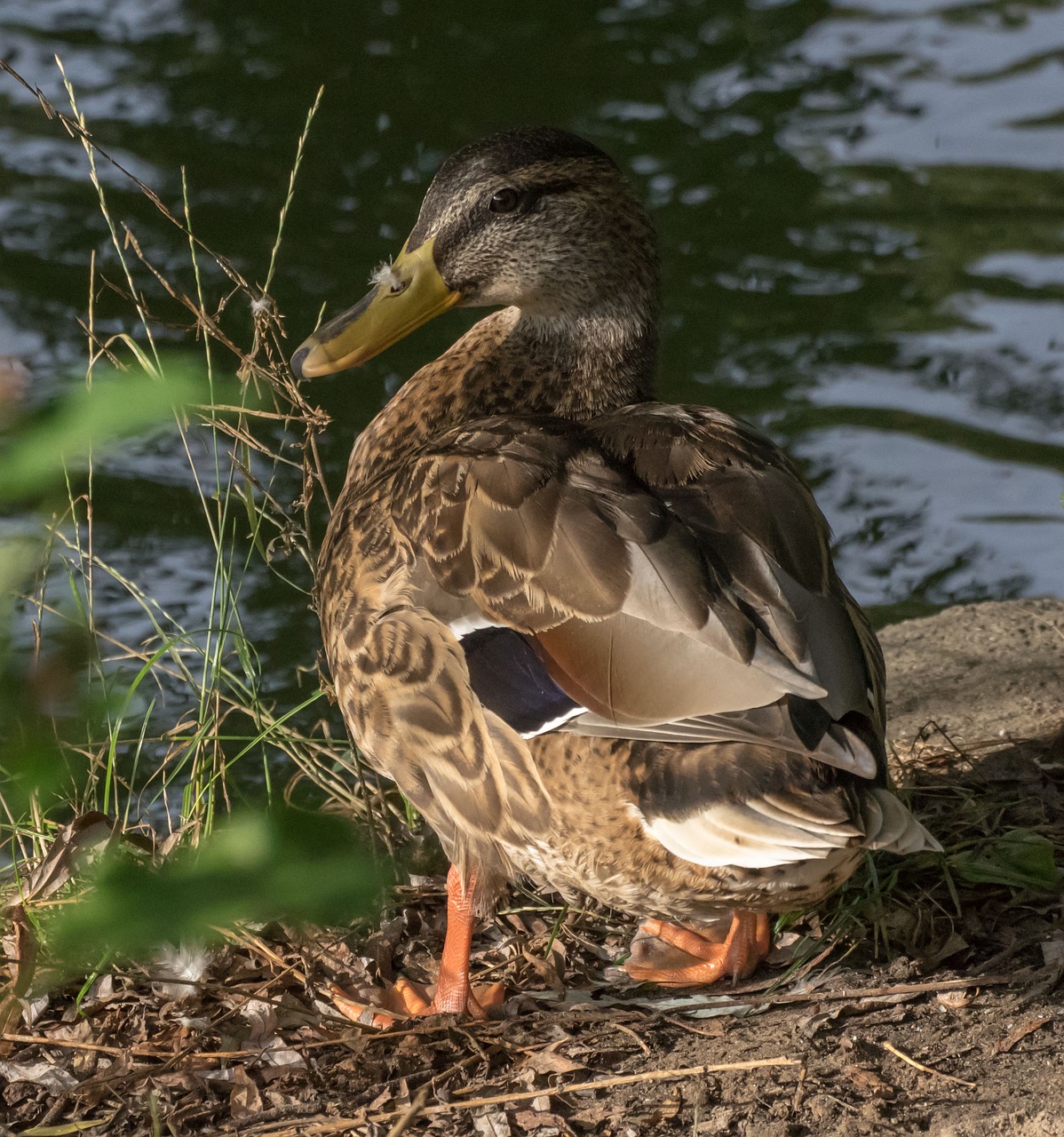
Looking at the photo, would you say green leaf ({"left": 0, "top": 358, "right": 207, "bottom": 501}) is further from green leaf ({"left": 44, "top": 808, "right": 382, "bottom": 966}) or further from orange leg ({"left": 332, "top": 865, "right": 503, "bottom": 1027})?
orange leg ({"left": 332, "top": 865, "right": 503, "bottom": 1027})

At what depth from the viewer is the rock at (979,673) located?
4.10 meters

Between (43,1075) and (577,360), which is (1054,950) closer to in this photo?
(577,360)

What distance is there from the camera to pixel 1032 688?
4.29 metres

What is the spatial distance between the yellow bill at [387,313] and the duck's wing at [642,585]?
603 mm

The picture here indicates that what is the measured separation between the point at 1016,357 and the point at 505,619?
505 cm

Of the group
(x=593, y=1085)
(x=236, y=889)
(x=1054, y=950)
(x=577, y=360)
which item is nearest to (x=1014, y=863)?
(x=1054, y=950)

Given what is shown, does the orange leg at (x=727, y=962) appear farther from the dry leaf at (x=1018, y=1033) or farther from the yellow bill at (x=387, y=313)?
the yellow bill at (x=387, y=313)

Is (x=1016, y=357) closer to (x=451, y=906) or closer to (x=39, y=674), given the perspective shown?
(x=451, y=906)

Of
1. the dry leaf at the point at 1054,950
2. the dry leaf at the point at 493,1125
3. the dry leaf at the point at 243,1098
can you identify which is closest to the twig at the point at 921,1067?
the dry leaf at the point at 1054,950

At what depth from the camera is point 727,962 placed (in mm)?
3176

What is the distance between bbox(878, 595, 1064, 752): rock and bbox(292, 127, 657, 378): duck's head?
1407 millimetres

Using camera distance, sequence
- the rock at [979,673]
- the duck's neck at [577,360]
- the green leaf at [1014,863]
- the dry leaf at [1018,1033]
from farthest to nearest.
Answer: the rock at [979,673]
the duck's neck at [577,360]
the green leaf at [1014,863]
the dry leaf at [1018,1033]

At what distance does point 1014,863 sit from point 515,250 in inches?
71.0

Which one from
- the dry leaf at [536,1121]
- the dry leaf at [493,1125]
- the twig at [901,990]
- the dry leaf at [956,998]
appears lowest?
the dry leaf at [956,998]
